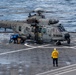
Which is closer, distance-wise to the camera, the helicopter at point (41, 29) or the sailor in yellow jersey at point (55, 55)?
the sailor in yellow jersey at point (55, 55)

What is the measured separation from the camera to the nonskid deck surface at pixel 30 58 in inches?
1468

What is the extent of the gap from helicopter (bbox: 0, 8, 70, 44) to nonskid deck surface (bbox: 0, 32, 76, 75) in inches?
37.8

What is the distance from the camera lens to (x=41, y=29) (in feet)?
160

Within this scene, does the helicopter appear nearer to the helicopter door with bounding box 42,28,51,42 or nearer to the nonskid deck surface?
the helicopter door with bounding box 42,28,51,42

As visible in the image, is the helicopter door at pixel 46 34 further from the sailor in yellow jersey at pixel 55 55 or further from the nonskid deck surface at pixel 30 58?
the sailor in yellow jersey at pixel 55 55

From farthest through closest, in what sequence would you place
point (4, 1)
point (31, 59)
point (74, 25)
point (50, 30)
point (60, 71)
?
point (4, 1) → point (74, 25) → point (50, 30) → point (31, 59) → point (60, 71)

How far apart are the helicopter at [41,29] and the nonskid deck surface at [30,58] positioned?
960 mm

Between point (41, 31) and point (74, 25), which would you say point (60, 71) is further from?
point (74, 25)

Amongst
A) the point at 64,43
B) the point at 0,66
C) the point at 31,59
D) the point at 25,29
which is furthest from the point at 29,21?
the point at 0,66

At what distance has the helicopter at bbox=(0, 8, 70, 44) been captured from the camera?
47688 millimetres

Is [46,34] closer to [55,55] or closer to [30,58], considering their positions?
[30,58]

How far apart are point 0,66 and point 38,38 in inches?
445

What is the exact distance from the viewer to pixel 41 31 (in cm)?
4878

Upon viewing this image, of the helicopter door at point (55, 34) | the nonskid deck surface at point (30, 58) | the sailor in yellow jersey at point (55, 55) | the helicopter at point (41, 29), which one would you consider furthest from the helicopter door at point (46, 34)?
the sailor in yellow jersey at point (55, 55)
